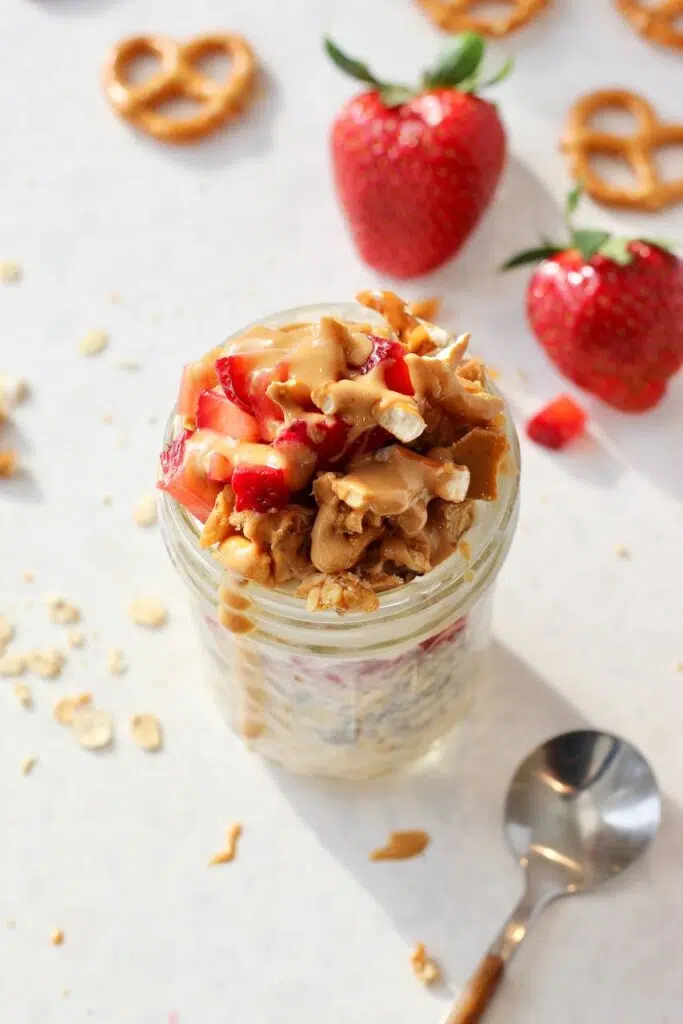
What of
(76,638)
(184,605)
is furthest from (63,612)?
(184,605)

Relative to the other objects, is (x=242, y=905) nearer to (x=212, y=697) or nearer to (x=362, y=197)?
(x=212, y=697)

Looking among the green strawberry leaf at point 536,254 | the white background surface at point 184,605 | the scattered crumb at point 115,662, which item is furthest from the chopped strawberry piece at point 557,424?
the scattered crumb at point 115,662

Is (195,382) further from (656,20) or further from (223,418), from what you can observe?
(656,20)

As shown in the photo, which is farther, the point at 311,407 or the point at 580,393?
the point at 580,393

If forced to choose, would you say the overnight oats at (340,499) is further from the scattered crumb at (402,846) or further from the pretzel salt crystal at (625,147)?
the pretzel salt crystal at (625,147)

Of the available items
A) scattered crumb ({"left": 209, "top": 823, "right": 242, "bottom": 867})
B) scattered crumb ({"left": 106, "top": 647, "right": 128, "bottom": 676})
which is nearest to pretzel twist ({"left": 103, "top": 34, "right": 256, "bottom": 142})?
scattered crumb ({"left": 106, "top": 647, "right": 128, "bottom": 676})

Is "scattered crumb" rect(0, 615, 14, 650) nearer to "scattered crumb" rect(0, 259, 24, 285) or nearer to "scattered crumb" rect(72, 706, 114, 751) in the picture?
"scattered crumb" rect(72, 706, 114, 751)

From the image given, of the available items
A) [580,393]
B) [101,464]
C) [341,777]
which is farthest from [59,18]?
[341,777]
